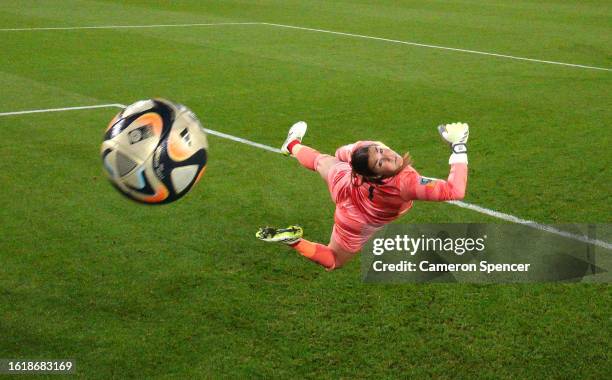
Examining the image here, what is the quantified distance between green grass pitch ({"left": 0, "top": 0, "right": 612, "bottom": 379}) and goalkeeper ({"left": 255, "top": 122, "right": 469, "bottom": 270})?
8.2 inches

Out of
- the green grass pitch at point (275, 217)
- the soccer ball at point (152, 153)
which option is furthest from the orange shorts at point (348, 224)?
the soccer ball at point (152, 153)

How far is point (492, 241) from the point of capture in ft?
20.1

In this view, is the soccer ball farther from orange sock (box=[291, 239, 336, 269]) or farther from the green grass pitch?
orange sock (box=[291, 239, 336, 269])

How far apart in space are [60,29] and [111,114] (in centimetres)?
965

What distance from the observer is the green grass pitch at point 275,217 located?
457cm

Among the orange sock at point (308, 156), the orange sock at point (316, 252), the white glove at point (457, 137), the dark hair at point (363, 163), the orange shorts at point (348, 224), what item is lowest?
the orange sock at point (316, 252)

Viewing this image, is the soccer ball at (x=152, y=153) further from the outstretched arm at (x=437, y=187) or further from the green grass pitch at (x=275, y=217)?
the outstretched arm at (x=437, y=187)

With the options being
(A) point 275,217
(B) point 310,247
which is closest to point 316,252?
(B) point 310,247

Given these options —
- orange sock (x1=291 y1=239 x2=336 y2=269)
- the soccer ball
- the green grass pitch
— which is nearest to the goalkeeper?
orange sock (x1=291 y1=239 x2=336 y2=269)

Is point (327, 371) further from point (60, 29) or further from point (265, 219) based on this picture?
point (60, 29)

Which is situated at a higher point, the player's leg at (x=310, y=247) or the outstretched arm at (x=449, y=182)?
the outstretched arm at (x=449, y=182)

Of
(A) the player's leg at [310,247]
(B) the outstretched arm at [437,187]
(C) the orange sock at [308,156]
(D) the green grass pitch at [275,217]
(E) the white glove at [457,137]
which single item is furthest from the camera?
(C) the orange sock at [308,156]

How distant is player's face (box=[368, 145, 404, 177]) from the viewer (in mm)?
5012

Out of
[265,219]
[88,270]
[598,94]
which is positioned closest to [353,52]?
[598,94]
